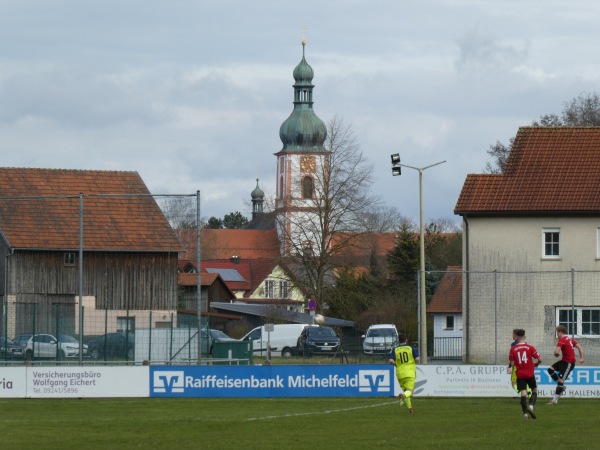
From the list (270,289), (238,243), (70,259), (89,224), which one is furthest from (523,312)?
(238,243)

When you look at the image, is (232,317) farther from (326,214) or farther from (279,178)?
(279,178)

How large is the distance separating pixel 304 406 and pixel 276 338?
26.7 meters

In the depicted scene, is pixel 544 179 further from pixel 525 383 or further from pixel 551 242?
pixel 525 383

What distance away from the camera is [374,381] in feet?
97.2

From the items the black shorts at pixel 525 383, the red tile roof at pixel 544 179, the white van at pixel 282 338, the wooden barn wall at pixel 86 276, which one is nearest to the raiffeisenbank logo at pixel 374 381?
the black shorts at pixel 525 383

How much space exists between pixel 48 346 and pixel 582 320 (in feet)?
53.8

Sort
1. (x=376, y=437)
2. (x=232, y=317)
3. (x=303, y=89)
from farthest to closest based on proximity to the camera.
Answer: (x=303, y=89) < (x=232, y=317) < (x=376, y=437)

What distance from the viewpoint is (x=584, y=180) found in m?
48.3

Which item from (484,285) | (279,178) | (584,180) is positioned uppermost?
(279,178)

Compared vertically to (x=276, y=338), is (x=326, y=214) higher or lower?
higher

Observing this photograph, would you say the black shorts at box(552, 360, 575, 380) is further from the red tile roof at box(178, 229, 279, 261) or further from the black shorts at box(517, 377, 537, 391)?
the red tile roof at box(178, 229, 279, 261)

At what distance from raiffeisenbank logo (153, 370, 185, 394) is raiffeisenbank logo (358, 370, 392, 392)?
161 inches

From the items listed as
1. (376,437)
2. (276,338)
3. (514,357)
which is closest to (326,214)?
(276,338)

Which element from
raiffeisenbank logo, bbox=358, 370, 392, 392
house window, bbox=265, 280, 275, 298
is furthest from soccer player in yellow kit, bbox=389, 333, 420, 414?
house window, bbox=265, 280, 275, 298
